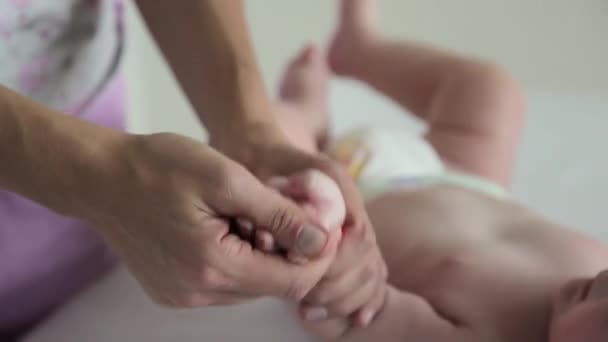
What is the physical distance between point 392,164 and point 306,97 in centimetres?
17

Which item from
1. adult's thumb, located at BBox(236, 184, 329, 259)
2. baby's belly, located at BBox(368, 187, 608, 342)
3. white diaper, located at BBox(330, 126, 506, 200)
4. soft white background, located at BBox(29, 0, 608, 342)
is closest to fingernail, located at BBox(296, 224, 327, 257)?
adult's thumb, located at BBox(236, 184, 329, 259)

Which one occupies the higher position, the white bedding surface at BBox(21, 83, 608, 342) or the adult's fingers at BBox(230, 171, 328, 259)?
the adult's fingers at BBox(230, 171, 328, 259)

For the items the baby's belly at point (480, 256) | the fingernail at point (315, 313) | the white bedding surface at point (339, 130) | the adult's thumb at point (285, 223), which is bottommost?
the white bedding surface at point (339, 130)

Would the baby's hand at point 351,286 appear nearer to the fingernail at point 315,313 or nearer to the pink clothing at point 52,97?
the fingernail at point 315,313

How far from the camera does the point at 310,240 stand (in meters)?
0.40

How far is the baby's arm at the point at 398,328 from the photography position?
0.55m

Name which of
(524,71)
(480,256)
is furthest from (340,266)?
(524,71)

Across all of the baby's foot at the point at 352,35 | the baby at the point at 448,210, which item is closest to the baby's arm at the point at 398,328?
Result: the baby at the point at 448,210

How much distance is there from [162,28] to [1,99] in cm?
21

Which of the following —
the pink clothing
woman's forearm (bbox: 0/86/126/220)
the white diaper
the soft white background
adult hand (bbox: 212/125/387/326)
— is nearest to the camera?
woman's forearm (bbox: 0/86/126/220)

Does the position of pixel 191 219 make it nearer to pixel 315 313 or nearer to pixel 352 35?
pixel 315 313

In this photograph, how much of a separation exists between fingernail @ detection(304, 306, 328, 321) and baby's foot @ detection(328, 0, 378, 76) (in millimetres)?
537

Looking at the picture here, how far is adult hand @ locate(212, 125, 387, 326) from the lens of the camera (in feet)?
1.58

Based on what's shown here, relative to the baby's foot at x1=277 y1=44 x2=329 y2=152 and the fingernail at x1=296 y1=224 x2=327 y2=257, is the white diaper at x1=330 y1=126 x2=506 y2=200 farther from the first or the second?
the fingernail at x1=296 y1=224 x2=327 y2=257
